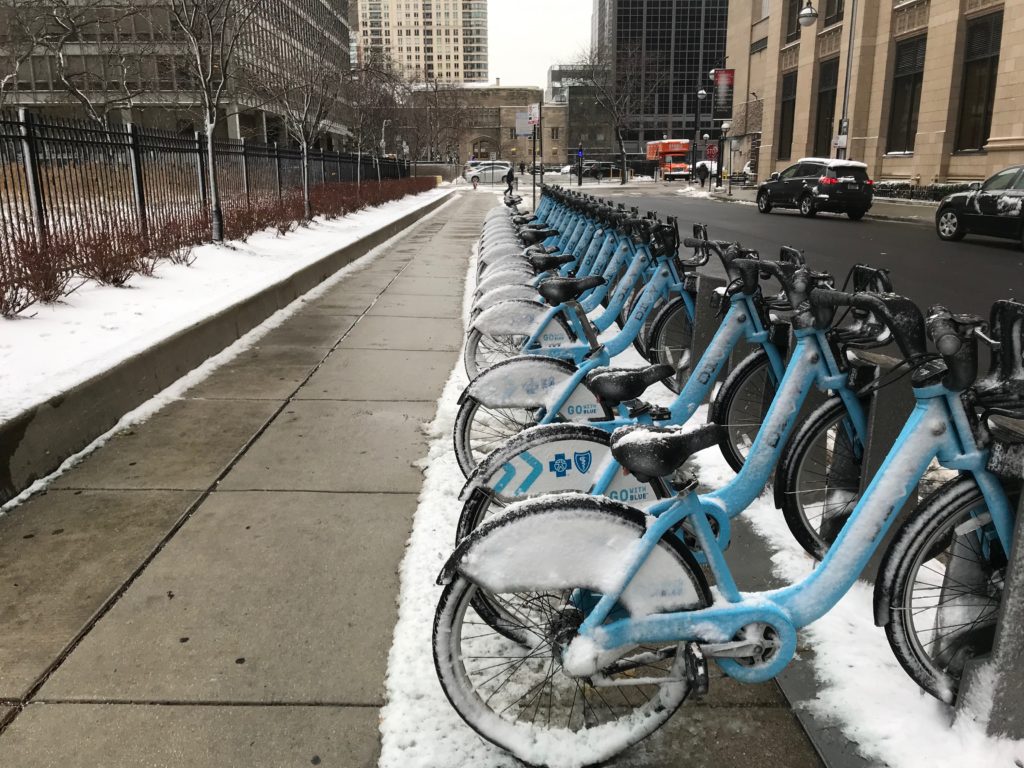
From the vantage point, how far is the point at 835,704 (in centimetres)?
249

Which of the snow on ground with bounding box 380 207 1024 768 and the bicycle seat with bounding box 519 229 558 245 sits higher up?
the bicycle seat with bounding box 519 229 558 245

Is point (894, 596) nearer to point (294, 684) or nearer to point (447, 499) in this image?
point (294, 684)

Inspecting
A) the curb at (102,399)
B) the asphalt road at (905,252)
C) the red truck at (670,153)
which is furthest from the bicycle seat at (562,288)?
the red truck at (670,153)

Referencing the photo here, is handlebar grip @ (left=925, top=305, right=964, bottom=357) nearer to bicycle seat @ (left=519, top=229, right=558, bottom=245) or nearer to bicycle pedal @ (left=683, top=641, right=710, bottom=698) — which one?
bicycle pedal @ (left=683, top=641, right=710, bottom=698)

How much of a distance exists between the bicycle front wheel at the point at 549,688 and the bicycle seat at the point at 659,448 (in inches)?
8.5

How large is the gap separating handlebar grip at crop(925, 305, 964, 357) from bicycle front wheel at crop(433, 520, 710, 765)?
85 centimetres

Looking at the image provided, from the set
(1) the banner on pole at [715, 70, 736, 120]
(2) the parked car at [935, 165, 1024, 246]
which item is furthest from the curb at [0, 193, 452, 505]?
(1) the banner on pole at [715, 70, 736, 120]

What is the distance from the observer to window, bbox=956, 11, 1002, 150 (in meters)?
27.1

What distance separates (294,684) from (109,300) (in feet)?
19.8

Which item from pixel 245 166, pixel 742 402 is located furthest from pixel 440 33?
pixel 742 402

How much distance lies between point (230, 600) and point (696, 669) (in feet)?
6.09

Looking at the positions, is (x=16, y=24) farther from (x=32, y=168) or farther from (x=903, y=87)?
(x=903, y=87)

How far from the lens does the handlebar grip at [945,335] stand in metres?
2.11

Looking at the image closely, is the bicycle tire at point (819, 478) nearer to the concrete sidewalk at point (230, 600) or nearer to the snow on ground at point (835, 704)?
the snow on ground at point (835, 704)
